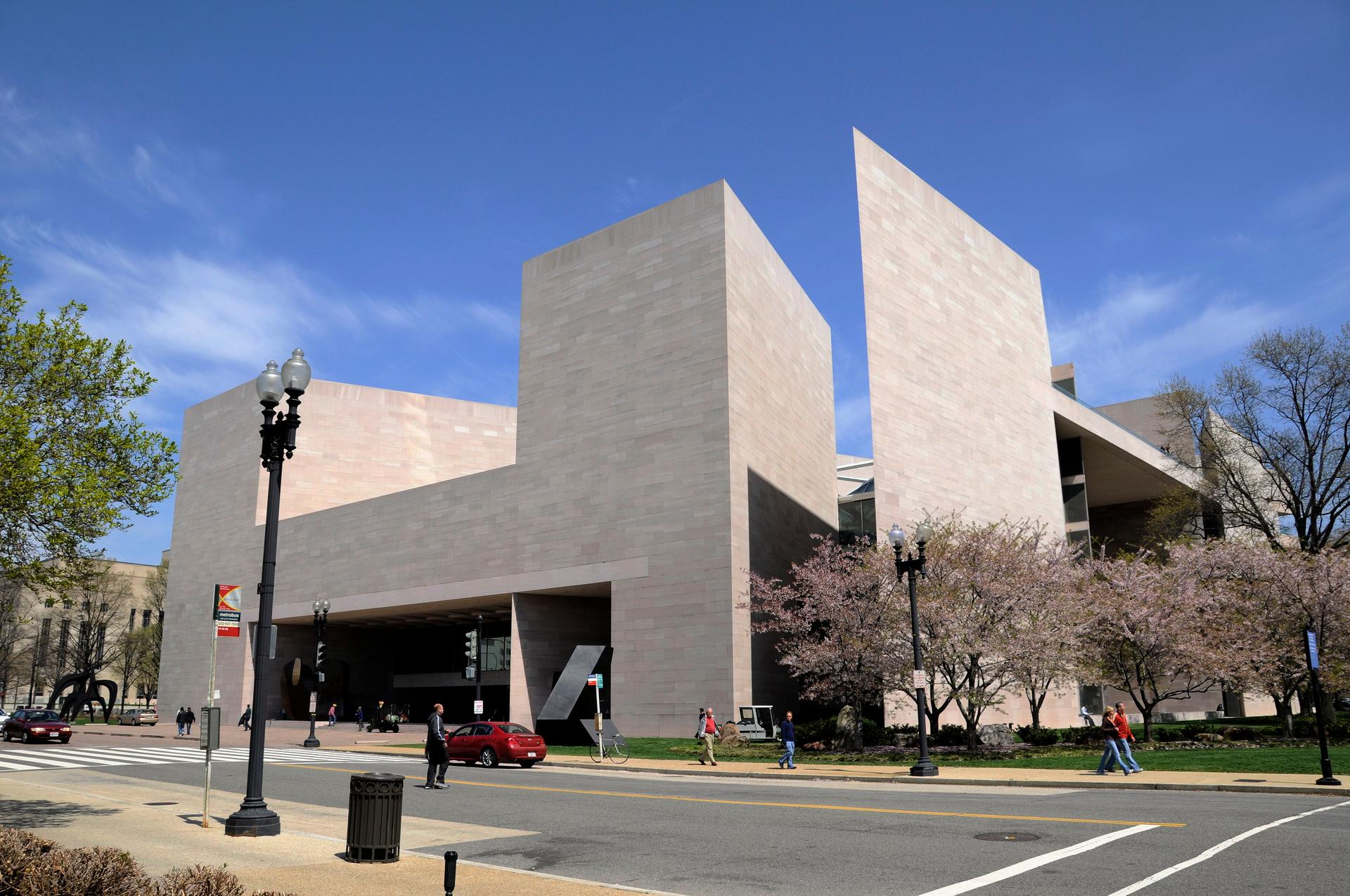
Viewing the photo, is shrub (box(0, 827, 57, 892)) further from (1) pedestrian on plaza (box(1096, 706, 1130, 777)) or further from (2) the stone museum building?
(2) the stone museum building

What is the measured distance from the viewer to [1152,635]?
32031mm

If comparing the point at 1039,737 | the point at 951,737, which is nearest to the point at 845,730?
the point at 951,737

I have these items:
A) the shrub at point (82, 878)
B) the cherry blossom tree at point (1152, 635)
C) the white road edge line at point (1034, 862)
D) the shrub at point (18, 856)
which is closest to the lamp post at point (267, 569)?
the shrub at point (18, 856)

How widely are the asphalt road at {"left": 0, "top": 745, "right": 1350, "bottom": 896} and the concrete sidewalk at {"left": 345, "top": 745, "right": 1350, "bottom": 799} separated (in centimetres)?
78

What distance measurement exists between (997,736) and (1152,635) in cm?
653

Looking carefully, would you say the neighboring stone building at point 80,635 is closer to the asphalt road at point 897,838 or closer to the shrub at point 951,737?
the shrub at point 951,737

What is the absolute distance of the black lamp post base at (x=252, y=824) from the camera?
40.2 ft

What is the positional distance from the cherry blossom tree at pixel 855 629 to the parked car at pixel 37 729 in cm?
2922

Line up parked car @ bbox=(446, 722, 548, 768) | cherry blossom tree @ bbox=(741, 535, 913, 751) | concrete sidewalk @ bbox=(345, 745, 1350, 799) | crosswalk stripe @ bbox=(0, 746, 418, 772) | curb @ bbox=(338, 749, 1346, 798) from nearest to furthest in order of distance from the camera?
curb @ bbox=(338, 749, 1346, 798)
concrete sidewalk @ bbox=(345, 745, 1350, 799)
crosswalk stripe @ bbox=(0, 746, 418, 772)
parked car @ bbox=(446, 722, 548, 768)
cherry blossom tree @ bbox=(741, 535, 913, 751)

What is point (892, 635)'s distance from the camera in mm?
30438

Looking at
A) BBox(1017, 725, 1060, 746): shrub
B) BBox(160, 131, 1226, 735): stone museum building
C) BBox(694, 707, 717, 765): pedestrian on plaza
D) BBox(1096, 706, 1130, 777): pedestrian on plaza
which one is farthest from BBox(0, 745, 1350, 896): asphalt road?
BBox(160, 131, 1226, 735): stone museum building

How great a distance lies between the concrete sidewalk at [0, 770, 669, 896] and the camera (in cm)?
903

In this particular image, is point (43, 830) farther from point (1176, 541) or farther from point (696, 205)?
point (1176, 541)

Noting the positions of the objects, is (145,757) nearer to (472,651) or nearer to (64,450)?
(472,651)
